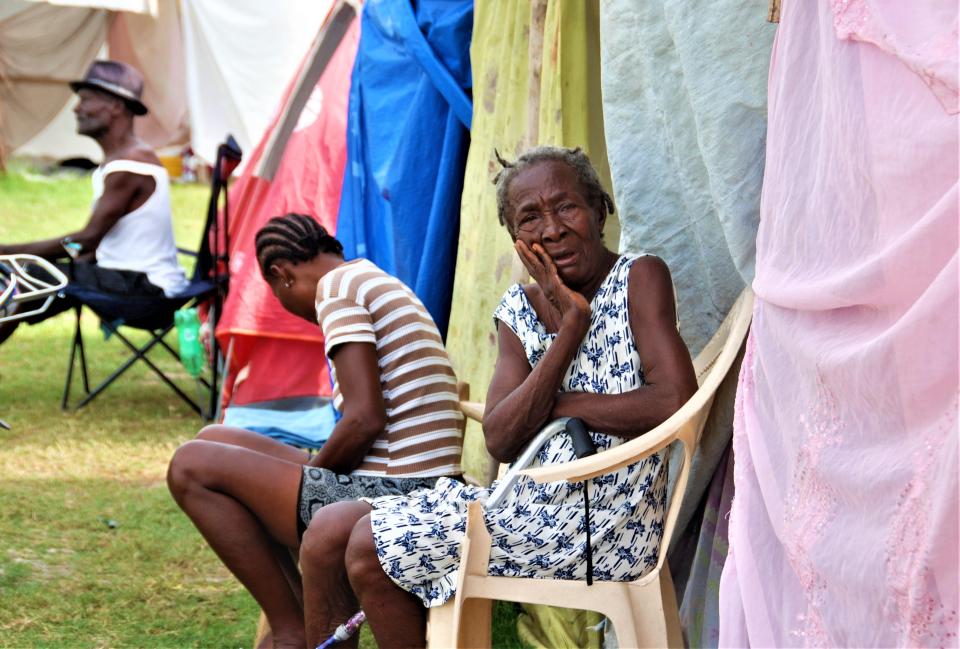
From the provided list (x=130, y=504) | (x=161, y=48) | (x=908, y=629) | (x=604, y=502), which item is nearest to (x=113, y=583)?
(x=130, y=504)

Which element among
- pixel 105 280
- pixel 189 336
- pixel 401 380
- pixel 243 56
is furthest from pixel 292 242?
pixel 243 56

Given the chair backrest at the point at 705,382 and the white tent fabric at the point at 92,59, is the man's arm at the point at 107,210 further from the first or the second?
the chair backrest at the point at 705,382

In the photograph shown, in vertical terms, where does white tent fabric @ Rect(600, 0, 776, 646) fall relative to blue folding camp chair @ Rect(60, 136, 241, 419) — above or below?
above

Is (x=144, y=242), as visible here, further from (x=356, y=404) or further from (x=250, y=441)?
(x=356, y=404)

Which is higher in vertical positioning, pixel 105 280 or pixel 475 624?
pixel 475 624

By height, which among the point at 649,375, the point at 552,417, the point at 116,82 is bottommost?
the point at 552,417

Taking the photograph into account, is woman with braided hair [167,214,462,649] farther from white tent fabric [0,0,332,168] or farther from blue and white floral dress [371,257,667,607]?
white tent fabric [0,0,332,168]

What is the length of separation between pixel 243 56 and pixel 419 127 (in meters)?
5.15

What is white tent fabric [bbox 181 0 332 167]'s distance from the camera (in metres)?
9.34

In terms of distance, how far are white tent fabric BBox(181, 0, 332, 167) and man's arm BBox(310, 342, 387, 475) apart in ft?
20.0

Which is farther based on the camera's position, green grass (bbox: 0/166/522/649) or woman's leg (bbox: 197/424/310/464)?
green grass (bbox: 0/166/522/649)

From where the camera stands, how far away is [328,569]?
9.92 ft

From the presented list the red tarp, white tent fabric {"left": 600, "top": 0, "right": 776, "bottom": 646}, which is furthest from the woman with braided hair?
the red tarp

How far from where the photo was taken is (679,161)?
9.58ft
